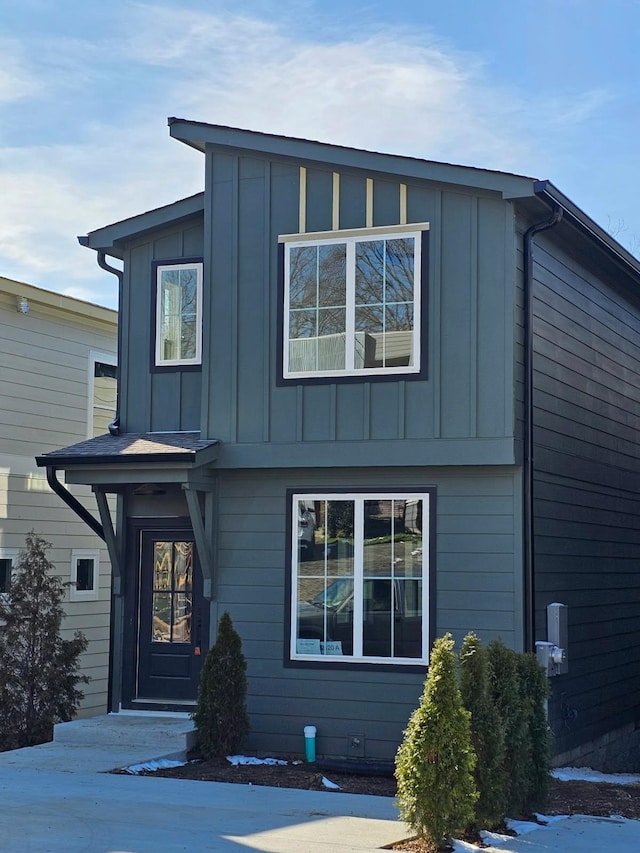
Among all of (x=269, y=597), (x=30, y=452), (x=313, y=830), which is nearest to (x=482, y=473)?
(x=269, y=597)

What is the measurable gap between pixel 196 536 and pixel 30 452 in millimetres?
5094

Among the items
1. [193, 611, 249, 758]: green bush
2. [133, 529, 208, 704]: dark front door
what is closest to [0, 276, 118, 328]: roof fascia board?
[133, 529, 208, 704]: dark front door

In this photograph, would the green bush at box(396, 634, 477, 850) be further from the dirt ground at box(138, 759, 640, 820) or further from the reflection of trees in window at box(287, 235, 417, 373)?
the reflection of trees in window at box(287, 235, 417, 373)

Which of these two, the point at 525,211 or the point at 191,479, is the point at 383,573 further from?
the point at 525,211

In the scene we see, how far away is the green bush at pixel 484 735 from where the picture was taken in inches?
315

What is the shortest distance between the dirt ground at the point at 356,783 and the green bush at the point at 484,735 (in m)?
1.27

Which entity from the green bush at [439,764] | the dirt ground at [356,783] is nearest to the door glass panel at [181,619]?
the dirt ground at [356,783]

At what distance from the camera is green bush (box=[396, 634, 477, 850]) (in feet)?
24.8

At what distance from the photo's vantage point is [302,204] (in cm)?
1177

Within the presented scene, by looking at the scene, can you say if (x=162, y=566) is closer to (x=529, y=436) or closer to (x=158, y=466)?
(x=158, y=466)

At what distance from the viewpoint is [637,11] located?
43.1 feet

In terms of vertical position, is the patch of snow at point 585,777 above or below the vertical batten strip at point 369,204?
below

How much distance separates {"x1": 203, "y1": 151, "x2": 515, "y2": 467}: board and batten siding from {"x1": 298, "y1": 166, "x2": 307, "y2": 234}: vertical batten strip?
0.05 feet

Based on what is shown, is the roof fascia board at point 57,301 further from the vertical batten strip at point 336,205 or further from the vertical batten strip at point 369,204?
the vertical batten strip at point 369,204
